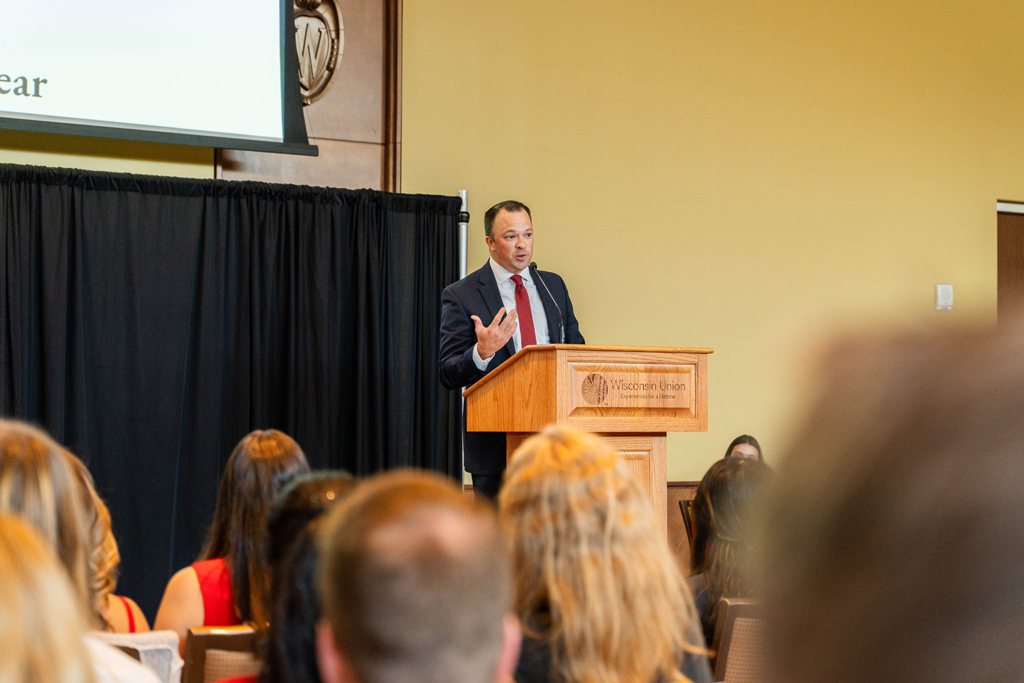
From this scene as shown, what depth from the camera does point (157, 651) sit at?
1785 mm

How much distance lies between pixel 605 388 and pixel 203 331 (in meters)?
2.60

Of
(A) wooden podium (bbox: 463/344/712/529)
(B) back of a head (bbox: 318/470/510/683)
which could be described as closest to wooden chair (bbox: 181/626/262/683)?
(B) back of a head (bbox: 318/470/510/683)

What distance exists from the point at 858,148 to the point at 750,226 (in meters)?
1.04

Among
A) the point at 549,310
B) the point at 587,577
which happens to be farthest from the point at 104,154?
the point at 587,577

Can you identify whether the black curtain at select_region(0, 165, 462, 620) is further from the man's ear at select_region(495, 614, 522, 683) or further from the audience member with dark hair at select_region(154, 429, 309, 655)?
the man's ear at select_region(495, 614, 522, 683)

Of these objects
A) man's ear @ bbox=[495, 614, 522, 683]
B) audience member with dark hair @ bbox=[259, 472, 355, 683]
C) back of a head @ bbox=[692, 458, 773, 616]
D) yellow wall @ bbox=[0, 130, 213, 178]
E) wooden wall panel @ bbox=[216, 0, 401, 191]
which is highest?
wooden wall panel @ bbox=[216, 0, 401, 191]

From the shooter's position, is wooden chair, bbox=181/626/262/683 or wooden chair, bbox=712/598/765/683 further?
wooden chair, bbox=712/598/765/683

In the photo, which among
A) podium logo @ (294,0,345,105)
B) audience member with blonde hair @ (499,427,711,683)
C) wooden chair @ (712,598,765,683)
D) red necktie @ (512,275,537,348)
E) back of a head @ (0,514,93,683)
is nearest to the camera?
back of a head @ (0,514,93,683)

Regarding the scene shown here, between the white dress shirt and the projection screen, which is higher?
the projection screen

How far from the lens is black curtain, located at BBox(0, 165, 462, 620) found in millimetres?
4762

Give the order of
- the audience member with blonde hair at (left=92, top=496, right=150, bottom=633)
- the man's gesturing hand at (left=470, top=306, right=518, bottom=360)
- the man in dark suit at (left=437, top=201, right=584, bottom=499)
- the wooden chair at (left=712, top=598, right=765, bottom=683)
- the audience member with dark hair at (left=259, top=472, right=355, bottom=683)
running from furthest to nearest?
the man in dark suit at (left=437, top=201, right=584, bottom=499) < the man's gesturing hand at (left=470, top=306, right=518, bottom=360) < the wooden chair at (left=712, top=598, right=765, bottom=683) < the audience member with blonde hair at (left=92, top=496, right=150, bottom=633) < the audience member with dark hair at (left=259, top=472, right=355, bottom=683)

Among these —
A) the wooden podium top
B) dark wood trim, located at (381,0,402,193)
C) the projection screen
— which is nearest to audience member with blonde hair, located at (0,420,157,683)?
the wooden podium top

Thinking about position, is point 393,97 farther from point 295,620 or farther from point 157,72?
point 295,620

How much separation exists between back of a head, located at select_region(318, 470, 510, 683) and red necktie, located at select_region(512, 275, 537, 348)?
11.2ft
